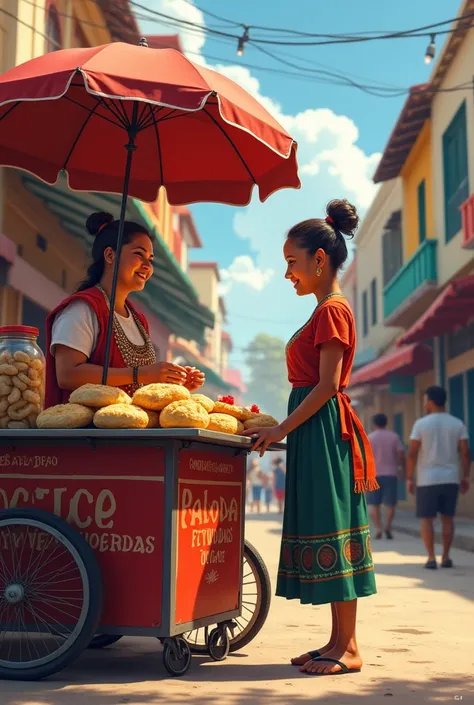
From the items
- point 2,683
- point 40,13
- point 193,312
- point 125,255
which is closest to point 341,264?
point 125,255

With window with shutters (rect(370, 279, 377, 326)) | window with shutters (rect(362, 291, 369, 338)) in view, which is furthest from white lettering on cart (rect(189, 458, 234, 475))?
window with shutters (rect(362, 291, 369, 338))

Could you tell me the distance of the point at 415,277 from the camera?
67.3ft

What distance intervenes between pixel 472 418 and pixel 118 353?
13644mm

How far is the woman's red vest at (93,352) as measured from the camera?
4.49 meters

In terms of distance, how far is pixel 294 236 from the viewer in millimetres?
4539

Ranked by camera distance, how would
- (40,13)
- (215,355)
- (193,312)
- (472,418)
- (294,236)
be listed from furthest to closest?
1. (215,355)
2. (193,312)
3. (472,418)
4. (40,13)
5. (294,236)

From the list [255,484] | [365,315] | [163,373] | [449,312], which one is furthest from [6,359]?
[365,315]

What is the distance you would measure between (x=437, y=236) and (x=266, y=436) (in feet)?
53.0

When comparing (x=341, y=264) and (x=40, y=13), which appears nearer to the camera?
(x=341, y=264)

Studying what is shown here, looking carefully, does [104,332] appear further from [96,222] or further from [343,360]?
[343,360]

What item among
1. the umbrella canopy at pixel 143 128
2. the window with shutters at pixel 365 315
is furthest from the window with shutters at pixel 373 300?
the umbrella canopy at pixel 143 128

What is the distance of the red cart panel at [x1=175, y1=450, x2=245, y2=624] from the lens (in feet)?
13.3

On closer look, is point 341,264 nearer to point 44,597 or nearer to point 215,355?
point 44,597

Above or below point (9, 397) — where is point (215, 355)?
above
